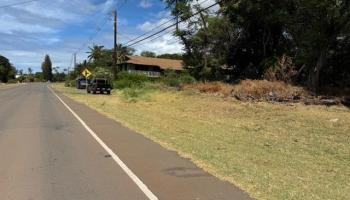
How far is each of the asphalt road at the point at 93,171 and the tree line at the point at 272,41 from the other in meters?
18.4

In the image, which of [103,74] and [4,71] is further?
[4,71]

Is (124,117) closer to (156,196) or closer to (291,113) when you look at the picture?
(291,113)

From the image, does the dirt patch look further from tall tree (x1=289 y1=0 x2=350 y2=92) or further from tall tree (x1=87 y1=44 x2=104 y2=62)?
tall tree (x1=87 y1=44 x2=104 y2=62)

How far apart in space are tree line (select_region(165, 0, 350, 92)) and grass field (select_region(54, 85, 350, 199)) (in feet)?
23.1

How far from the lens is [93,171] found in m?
9.94

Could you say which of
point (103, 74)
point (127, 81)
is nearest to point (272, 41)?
point (127, 81)

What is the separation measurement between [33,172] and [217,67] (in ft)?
151

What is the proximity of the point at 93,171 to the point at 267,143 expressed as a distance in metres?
6.47

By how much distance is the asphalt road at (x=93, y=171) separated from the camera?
801 centimetres

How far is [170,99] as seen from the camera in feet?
119

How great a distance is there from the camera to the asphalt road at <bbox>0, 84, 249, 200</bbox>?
8.01 m

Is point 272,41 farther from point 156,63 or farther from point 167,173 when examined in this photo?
point 156,63

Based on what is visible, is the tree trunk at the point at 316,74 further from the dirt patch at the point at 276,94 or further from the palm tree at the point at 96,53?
the palm tree at the point at 96,53

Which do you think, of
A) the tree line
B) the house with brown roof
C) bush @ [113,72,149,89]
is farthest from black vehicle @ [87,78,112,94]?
the house with brown roof
